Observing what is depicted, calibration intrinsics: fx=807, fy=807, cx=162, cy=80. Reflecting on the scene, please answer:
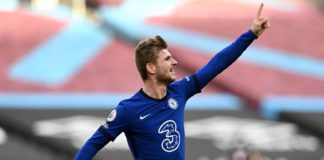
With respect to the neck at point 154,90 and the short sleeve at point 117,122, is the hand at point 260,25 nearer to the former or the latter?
the neck at point 154,90

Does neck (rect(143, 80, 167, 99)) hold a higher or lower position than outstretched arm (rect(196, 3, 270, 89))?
lower

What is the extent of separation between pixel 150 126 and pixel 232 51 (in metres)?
0.66

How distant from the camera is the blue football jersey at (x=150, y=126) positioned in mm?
4746

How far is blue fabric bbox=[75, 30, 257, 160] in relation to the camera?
4738mm

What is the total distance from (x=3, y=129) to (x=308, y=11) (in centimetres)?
600

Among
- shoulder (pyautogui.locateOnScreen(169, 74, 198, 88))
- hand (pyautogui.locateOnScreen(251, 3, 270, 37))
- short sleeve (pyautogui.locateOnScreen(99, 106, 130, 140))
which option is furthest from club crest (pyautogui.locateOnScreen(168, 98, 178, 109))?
hand (pyautogui.locateOnScreen(251, 3, 270, 37))

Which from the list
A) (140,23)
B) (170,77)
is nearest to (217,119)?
(140,23)

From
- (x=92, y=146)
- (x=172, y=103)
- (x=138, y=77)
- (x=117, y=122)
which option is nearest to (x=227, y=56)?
(x=172, y=103)

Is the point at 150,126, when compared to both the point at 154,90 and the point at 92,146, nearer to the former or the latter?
the point at 154,90

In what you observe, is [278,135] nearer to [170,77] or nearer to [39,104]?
[39,104]

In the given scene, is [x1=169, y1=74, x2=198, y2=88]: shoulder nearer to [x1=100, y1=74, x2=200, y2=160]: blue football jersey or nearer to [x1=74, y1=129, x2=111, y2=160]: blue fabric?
[x1=100, y1=74, x2=200, y2=160]: blue football jersey

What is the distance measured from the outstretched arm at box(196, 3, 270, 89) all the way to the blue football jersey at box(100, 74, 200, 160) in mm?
267

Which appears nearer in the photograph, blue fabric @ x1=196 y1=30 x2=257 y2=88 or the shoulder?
blue fabric @ x1=196 y1=30 x2=257 y2=88

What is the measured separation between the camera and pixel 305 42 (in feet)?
49.1
